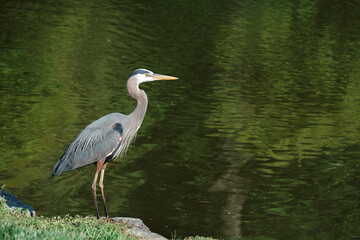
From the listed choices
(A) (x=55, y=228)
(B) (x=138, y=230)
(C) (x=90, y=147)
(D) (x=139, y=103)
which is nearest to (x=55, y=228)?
(A) (x=55, y=228)

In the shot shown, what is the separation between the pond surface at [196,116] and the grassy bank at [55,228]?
1775mm

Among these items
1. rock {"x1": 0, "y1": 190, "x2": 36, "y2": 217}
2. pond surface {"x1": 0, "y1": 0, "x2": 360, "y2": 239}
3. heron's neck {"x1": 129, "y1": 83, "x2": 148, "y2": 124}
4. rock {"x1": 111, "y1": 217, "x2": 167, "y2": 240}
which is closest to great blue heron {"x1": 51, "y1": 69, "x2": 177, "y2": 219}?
heron's neck {"x1": 129, "y1": 83, "x2": 148, "y2": 124}

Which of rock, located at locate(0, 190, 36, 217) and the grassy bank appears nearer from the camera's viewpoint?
the grassy bank

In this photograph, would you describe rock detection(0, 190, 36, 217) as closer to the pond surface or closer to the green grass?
the green grass

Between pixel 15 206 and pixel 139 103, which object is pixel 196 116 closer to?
pixel 139 103

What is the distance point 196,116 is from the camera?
41.2ft

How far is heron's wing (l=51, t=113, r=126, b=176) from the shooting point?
7129 mm

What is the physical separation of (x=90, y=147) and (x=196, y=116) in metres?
5.60

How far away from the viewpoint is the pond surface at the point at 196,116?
8703mm

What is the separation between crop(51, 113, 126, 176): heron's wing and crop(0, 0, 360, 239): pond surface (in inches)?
50.4

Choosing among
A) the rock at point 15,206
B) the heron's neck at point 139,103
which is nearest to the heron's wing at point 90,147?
the heron's neck at point 139,103

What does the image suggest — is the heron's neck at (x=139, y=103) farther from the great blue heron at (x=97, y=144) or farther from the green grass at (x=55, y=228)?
the green grass at (x=55, y=228)

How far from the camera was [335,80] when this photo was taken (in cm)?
1597

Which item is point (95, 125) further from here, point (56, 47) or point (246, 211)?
point (56, 47)
